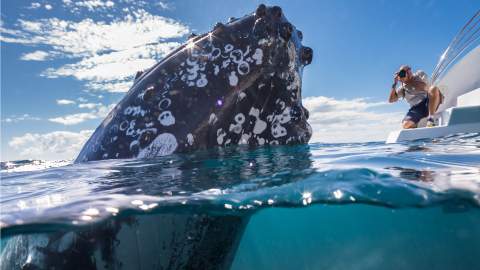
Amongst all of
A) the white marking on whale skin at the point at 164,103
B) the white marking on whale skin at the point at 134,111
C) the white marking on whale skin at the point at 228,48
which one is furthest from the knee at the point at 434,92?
the white marking on whale skin at the point at 134,111

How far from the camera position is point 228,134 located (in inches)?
177

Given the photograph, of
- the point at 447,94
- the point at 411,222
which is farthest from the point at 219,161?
the point at 447,94

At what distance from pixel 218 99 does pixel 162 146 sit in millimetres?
987

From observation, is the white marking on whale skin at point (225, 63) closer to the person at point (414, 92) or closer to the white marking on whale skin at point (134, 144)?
the white marking on whale skin at point (134, 144)

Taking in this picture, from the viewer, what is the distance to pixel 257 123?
4613mm

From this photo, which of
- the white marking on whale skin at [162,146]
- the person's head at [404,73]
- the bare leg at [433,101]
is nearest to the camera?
the white marking on whale skin at [162,146]

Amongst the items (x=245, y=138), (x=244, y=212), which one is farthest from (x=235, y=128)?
(x=244, y=212)

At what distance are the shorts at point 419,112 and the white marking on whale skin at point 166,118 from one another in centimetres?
713

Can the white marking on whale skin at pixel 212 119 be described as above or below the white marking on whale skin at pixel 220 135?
above

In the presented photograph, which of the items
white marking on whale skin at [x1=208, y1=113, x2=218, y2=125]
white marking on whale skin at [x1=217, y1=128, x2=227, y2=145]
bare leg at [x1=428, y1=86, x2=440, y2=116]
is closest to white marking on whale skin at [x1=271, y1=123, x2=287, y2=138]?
white marking on whale skin at [x1=217, y1=128, x2=227, y2=145]

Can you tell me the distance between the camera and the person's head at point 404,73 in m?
8.79

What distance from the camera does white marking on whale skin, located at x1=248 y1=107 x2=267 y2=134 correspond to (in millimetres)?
4591

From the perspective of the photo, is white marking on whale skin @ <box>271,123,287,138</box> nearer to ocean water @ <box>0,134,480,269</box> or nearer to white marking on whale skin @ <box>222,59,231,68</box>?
ocean water @ <box>0,134,480,269</box>

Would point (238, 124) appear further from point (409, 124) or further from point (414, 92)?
point (414, 92)
